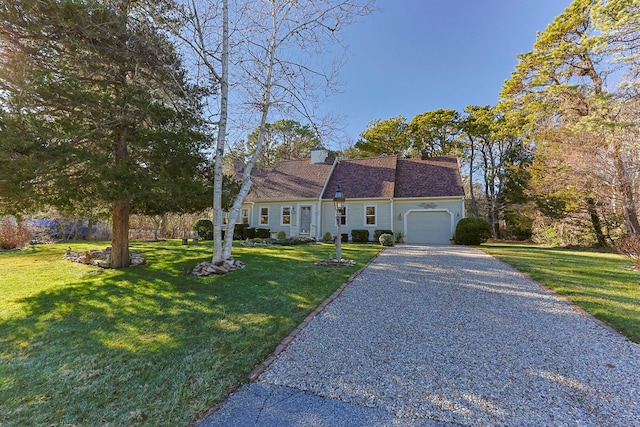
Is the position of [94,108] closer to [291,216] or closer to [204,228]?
[204,228]

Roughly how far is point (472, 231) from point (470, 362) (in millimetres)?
12764

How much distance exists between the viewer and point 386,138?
2719cm

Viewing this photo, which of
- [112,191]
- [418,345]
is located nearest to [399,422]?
[418,345]

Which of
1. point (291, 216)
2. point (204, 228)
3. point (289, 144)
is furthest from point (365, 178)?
point (289, 144)

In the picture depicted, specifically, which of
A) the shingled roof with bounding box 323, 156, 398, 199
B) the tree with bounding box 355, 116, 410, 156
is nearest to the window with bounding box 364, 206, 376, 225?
the shingled roof with bounding box 323, 156, 398, 199

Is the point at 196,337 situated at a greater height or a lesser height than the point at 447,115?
lesser

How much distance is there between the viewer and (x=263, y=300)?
482 cm

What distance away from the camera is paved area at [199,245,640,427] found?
6.88ft

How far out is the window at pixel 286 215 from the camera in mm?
17719

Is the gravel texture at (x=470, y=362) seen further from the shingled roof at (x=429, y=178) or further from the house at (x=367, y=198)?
the shingled roof at (x=429, y=178)

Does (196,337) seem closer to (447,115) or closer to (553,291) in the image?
(553,291)

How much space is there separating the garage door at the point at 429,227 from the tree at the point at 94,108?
12490mm

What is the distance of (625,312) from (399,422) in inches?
177

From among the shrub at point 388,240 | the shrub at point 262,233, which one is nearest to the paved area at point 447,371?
the shrub at point 388,240
